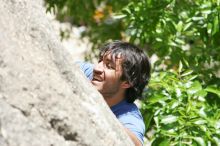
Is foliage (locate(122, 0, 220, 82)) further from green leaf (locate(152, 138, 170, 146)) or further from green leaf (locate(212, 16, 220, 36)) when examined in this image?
green leaf (locate(152, 138, 170, 146))

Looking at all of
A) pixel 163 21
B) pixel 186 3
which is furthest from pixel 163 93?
pixel 186 3

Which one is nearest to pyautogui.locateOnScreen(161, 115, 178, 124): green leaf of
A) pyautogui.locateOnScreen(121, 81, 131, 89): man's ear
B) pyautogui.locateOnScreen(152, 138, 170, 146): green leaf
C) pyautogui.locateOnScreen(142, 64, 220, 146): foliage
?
pyautogui.locateOnScreen(142, 64, 220, 146): foliage


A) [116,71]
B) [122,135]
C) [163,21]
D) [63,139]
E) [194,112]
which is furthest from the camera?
[163,21]

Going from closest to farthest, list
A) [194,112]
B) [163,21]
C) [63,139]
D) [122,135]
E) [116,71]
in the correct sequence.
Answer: [63,139] → [122,135] → [116,71] → [194,112] → [163,21]

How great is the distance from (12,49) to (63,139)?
1.24 ft

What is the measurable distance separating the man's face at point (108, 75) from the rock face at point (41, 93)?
86cm

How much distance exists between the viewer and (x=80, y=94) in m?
2.69

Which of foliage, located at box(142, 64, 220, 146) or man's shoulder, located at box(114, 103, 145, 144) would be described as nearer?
man's shoulder, located at box(114, 103, 145, 144)

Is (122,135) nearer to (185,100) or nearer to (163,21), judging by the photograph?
(185,100)

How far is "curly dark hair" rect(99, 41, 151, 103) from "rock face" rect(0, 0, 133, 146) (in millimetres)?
949

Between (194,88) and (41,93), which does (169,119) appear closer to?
(194,88)

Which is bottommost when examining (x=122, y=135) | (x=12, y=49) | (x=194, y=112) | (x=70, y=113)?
(x=194, y=112)

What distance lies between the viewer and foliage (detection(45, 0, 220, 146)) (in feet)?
14.3

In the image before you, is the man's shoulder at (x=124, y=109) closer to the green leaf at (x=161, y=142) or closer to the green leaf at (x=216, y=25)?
the green leaf at (x=161, y=142)
